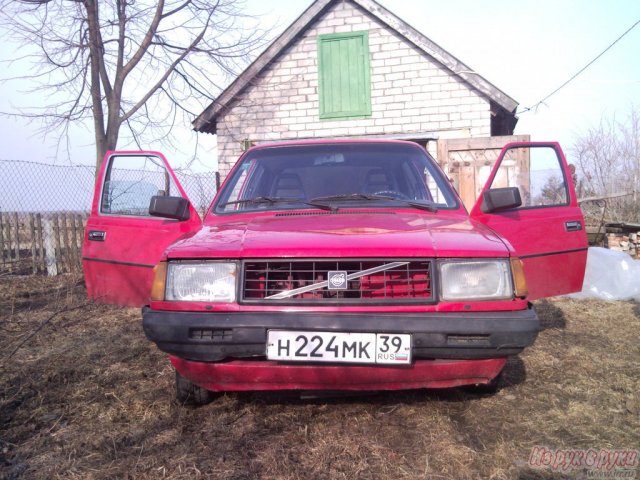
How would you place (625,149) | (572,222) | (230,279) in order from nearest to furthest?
(230,279)
(572,222)
(625,149)

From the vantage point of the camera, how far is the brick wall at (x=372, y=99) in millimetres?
9578

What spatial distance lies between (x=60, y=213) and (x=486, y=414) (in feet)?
26.6

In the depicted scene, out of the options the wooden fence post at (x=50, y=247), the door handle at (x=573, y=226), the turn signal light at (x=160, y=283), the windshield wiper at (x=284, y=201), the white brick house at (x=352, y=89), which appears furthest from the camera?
the white brick house at (x=352, y=89)

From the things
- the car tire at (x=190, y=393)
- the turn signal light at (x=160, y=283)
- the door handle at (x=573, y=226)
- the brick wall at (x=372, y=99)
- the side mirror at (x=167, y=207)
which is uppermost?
the brick wall at (x=372, y=99)

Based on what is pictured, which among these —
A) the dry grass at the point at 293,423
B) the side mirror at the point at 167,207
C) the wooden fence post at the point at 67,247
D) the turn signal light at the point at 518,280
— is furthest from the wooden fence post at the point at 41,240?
the turn signal light at the point at 518,280

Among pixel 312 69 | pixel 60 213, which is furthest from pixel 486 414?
pixel 312 69

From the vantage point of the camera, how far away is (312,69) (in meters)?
10.2

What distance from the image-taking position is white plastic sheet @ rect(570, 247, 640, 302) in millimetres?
5879

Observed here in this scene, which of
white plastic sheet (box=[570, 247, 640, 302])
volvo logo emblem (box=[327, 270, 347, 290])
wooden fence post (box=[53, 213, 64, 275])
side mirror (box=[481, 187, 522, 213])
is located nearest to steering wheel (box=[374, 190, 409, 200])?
side mirror (box=[481, 187, 522, 213])

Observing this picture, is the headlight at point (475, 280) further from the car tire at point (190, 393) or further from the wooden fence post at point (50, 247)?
the wooden fence post at point (50, 247)

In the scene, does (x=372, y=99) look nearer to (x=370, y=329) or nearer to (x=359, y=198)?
(x=359, y=198)

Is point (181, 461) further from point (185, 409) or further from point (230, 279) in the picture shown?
point (230, 279)

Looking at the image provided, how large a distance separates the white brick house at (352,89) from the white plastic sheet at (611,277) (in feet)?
13.7

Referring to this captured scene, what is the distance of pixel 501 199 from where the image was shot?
3.13m
